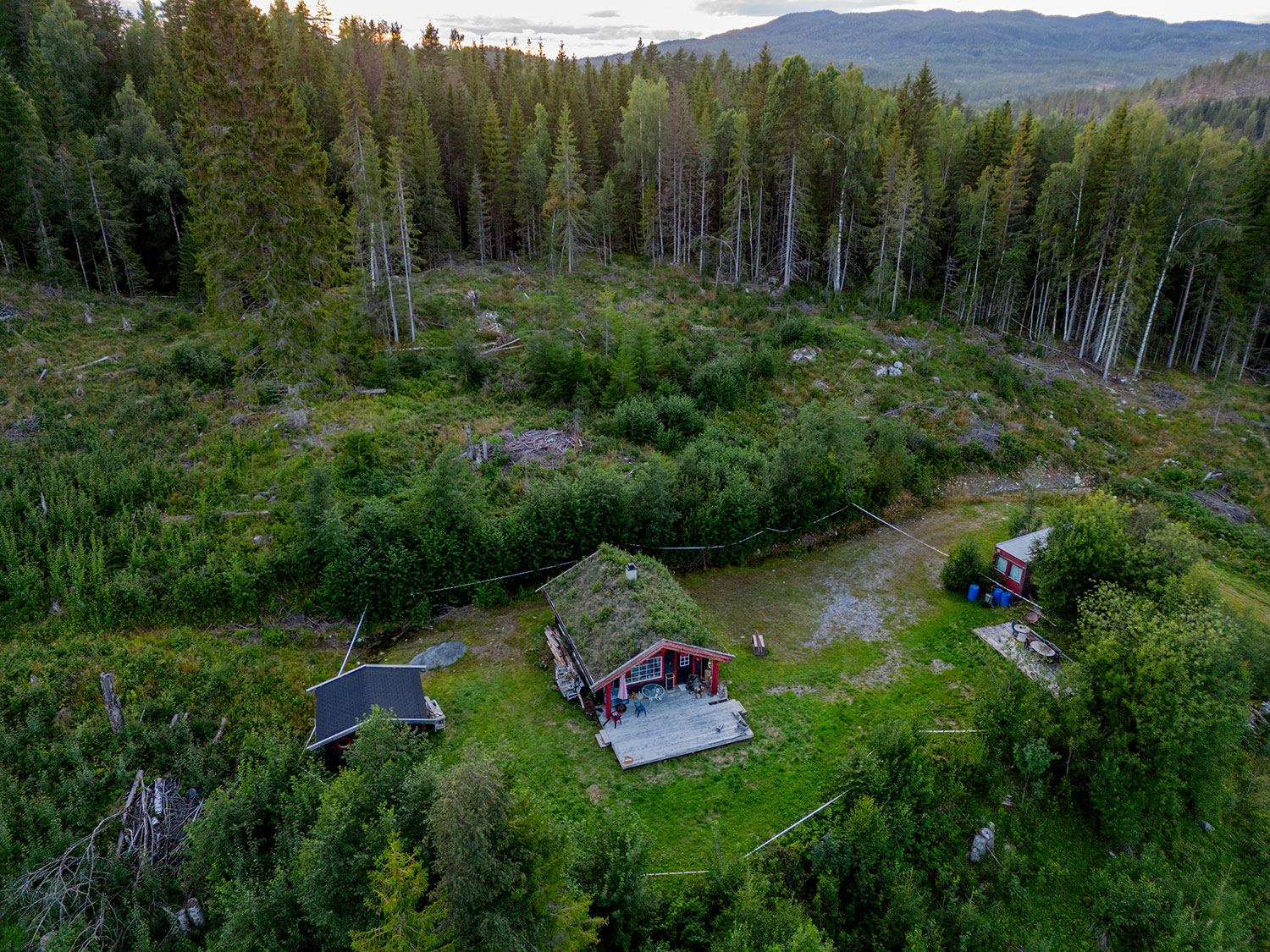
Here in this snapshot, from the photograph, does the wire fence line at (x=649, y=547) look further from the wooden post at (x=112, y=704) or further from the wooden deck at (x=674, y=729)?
the wooden post at (x=112, y=704)

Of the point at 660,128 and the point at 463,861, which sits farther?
the point at 660,128

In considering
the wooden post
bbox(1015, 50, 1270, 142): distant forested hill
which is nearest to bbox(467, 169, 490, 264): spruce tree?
the wooden post

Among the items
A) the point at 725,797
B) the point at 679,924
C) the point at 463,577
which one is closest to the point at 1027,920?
the point at 725,797

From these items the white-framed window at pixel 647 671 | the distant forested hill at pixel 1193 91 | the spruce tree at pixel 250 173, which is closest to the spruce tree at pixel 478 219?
the spruce tree at pixel 250 173

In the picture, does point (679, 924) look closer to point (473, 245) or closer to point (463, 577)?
point (463, 577)

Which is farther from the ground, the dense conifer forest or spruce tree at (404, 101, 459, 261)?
spruce tree at (404, 101, 459, 261)

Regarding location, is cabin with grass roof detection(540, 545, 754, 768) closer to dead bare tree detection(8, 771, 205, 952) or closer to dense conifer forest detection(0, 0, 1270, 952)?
dense conifer forest detection(0, 0, 1270, 952)
